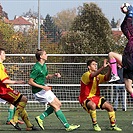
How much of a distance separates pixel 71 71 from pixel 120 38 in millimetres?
10257

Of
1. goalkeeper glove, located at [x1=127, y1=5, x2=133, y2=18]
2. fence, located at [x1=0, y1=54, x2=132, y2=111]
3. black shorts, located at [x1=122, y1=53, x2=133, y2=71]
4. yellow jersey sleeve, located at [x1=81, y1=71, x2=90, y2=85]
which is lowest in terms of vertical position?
fence, located at [x1=0, y1=54, x2=132, y2=111]

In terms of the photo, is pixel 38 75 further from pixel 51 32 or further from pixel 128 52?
pixel 51 32

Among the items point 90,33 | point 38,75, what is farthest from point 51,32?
point 38,75

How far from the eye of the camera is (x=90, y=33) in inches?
1069

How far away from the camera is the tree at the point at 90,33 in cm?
2594

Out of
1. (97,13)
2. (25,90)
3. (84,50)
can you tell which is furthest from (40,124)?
(97,13)

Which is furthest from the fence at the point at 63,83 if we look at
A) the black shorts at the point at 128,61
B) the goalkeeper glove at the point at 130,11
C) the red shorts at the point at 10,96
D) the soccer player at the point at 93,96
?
the goalkeeper glove at the point at 130,11

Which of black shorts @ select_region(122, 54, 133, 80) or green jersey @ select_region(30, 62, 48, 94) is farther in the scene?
green jersey @ select_region(30, 62, 48, 94)

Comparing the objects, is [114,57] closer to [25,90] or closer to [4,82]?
[4,82]

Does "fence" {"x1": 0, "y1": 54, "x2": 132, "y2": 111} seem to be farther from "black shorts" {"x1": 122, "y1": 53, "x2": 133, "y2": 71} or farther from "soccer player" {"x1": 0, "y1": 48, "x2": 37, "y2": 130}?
"black shorts" {"x1": 122, "y1": 53, "x2": 133, "y2": 71}

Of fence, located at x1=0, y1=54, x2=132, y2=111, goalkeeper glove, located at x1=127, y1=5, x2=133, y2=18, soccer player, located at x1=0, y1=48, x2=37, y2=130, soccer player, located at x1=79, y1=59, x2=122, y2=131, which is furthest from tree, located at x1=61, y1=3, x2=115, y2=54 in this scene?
goalkeeper glove, located at x1=127, y1=5, x2=133, y2=18

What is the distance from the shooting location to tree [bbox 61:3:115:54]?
1021 inches

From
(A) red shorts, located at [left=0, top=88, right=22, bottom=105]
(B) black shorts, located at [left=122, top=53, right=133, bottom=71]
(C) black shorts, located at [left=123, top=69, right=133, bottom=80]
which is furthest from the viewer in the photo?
(A) red shorts, located at [left=0, top=88, right=22, bottom=105]

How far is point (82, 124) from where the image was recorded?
42.5 ft
